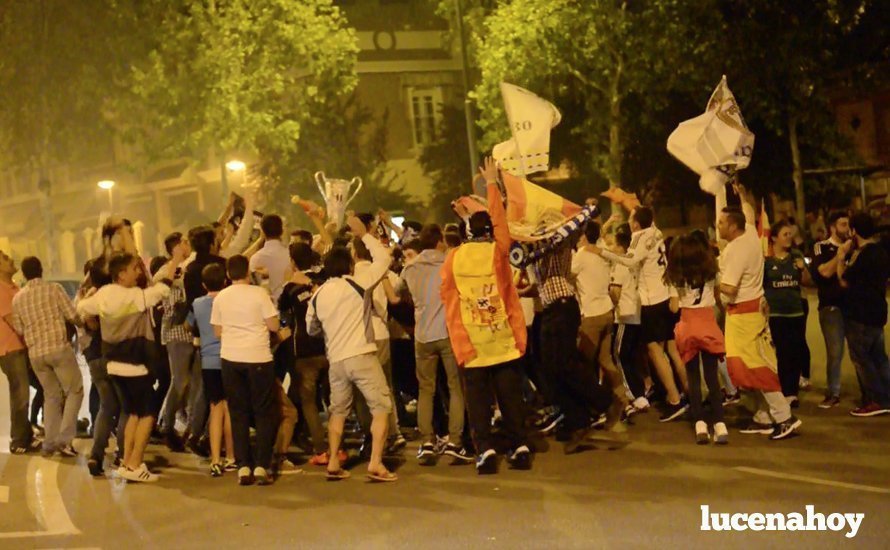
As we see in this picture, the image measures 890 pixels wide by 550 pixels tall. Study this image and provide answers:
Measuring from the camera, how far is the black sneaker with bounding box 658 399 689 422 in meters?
11.5

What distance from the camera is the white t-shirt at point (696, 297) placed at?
10.3 m

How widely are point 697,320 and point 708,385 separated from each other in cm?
54

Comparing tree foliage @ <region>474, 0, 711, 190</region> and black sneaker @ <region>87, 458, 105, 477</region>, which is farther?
tree foliage @ <region>474, 0, 711, 190</region>

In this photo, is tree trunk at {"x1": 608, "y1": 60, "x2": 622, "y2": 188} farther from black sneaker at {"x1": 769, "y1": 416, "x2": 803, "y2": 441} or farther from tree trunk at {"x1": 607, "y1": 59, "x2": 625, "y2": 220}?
black sneaker at {"x1": 769, "y1": 416, "x2": 803, "y2": 441}

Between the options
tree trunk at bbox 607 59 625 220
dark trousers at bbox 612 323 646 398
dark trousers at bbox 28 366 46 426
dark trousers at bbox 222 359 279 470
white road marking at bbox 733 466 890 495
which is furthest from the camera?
tree trunk at bbox 607 59 625 220

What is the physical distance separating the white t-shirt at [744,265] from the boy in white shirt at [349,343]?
107 inches

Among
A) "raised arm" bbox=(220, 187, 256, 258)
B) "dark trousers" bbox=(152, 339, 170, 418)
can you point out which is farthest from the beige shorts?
"dark trousers" bbox=(152, 339, 170, 418)

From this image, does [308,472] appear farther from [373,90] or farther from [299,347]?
[373,90]

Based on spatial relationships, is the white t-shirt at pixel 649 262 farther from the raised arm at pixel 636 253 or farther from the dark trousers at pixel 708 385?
the dark trousers at pixel 708 385

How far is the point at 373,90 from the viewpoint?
1537 inches

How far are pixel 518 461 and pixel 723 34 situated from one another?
1602 centimetres

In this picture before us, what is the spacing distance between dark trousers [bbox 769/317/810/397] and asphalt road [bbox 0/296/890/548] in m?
0.69

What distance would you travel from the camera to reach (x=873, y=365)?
11094 mm

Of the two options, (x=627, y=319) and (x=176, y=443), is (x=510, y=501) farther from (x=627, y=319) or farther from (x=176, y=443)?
(x=176, y=443)
